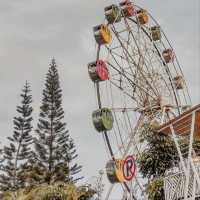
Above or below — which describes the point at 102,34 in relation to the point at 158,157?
above

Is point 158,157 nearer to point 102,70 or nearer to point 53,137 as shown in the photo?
point 102,70

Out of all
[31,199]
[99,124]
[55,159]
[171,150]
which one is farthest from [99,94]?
[55,159]

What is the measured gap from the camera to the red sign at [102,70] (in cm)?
1962

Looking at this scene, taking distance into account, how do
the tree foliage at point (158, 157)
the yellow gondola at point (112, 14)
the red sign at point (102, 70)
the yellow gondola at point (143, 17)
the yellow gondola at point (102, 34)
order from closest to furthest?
the tree foliage at point (158, 157) < the red sign at point (102, 70) < the yellow gondola at point (102, 34) < the yellow gondola at point (112, 14) < the yellow gondola at point (143, 17)

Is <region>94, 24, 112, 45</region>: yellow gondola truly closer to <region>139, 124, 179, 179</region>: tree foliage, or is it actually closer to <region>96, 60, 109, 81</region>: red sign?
<region>96, 60, 109, 81</region>: red sign

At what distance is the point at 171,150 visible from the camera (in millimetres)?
17469

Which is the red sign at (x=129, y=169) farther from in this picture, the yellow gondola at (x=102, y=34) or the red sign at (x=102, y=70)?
the yellow gondola at (x=102, y=34)

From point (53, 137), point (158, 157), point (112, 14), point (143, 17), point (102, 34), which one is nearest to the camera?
point (158, 157)

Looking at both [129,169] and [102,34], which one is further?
[102,34]

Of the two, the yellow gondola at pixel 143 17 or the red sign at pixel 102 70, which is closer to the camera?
the red sign at pixel 102 70

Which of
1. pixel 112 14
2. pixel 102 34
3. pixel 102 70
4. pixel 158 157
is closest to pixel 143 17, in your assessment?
pixel 112 14

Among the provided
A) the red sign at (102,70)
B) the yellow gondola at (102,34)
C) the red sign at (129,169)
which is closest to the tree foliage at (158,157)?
the red sign at (129,169)

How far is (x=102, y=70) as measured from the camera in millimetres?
19938

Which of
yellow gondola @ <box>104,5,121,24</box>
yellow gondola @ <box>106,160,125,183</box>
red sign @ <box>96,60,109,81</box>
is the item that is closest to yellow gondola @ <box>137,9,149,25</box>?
yellow gondola @ <box>104,5,121,24</box>
